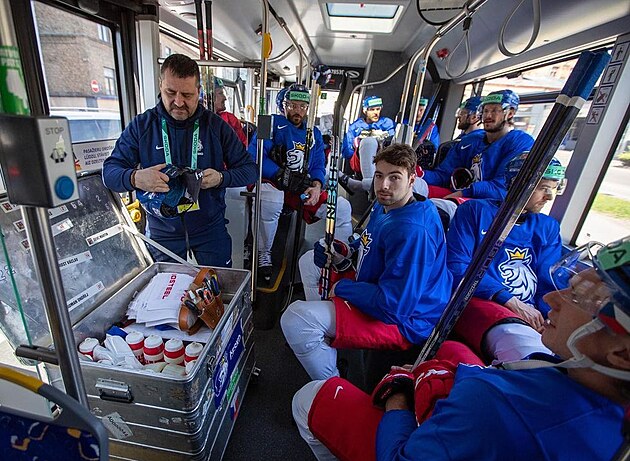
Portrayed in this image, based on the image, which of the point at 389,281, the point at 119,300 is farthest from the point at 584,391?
the point at 119,300

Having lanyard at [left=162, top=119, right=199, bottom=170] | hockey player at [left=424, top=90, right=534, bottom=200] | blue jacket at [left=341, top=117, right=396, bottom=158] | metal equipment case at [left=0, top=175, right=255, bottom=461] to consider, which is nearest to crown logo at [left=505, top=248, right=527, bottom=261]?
hockey player at [left=424, top=90, right=534, bottom=200]

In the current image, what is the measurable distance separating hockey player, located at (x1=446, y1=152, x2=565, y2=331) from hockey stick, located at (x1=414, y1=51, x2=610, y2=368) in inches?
30.0

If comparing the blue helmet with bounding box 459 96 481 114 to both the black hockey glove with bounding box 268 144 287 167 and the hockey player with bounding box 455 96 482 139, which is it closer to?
the hockey player with bounding box 455 96 482 139

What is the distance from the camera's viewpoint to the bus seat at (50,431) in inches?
23.9

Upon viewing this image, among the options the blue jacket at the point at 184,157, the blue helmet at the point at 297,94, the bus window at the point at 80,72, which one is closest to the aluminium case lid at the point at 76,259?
the blue jacket at the point at 184,157

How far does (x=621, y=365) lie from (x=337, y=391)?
0.90m

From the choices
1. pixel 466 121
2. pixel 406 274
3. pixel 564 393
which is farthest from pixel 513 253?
pixel 466 121

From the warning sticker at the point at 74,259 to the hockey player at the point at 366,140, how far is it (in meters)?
3.08

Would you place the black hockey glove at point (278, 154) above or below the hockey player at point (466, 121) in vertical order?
below

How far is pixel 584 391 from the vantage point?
0.67m

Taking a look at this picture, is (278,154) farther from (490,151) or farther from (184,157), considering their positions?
(490,151)

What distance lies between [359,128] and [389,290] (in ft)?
13.9

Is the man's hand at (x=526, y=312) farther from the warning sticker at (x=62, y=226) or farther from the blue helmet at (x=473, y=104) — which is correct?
the blue helmet at (x=473, y=104)

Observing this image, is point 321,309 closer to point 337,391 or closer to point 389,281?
point 389,281
